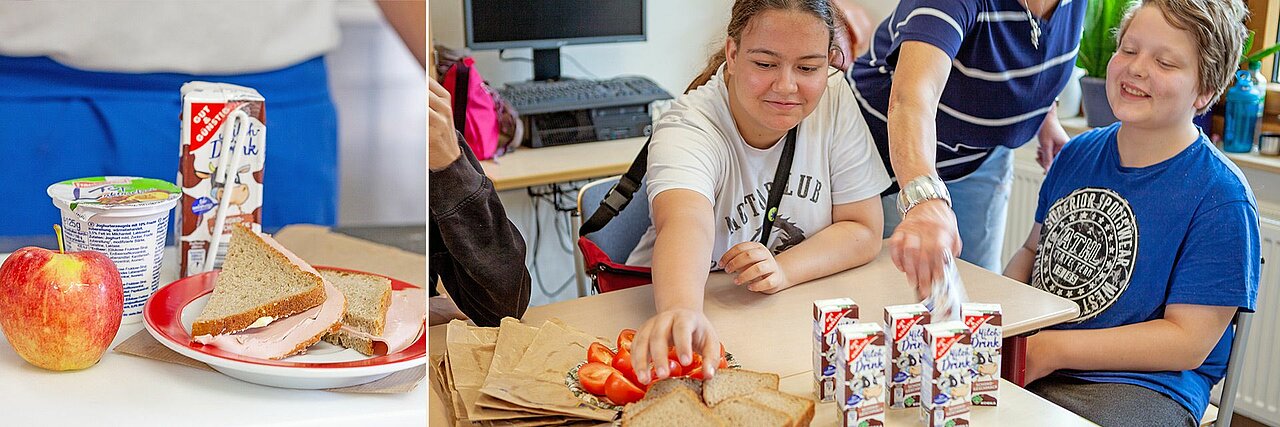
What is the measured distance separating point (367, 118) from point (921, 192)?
2.55 feet

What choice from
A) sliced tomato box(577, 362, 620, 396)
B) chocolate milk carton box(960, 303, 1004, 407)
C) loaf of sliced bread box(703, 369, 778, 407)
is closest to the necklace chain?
chocolate milk carton box(960, 303, 1004, 407)

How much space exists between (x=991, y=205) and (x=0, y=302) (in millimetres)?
1577

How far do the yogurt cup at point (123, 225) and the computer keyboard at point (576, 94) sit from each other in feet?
5.97

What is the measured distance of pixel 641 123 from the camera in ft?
9.01

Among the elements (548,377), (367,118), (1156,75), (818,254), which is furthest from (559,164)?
(548,377)

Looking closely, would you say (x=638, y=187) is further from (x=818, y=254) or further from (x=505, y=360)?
(x=505, y=360)

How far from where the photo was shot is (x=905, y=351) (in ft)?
3.21

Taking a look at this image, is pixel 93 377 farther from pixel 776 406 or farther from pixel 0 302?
pixel 776 406

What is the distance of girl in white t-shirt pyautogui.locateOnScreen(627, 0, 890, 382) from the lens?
4.26 feet

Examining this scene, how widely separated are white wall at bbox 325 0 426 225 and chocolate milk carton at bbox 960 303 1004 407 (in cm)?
53

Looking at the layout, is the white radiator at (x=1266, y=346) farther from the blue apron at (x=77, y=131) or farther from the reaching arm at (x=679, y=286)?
the blue apron at (x=77, y=131)

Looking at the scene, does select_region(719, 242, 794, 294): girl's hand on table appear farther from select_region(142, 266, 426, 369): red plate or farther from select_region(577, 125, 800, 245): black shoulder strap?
select_region(142, 266, 426, 369): red plate

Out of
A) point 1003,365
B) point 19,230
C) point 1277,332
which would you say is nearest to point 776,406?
point 1003,365

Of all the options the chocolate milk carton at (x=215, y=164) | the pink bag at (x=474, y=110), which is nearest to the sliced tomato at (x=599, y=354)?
the chocolate milk carton at (x=215, y=164)
